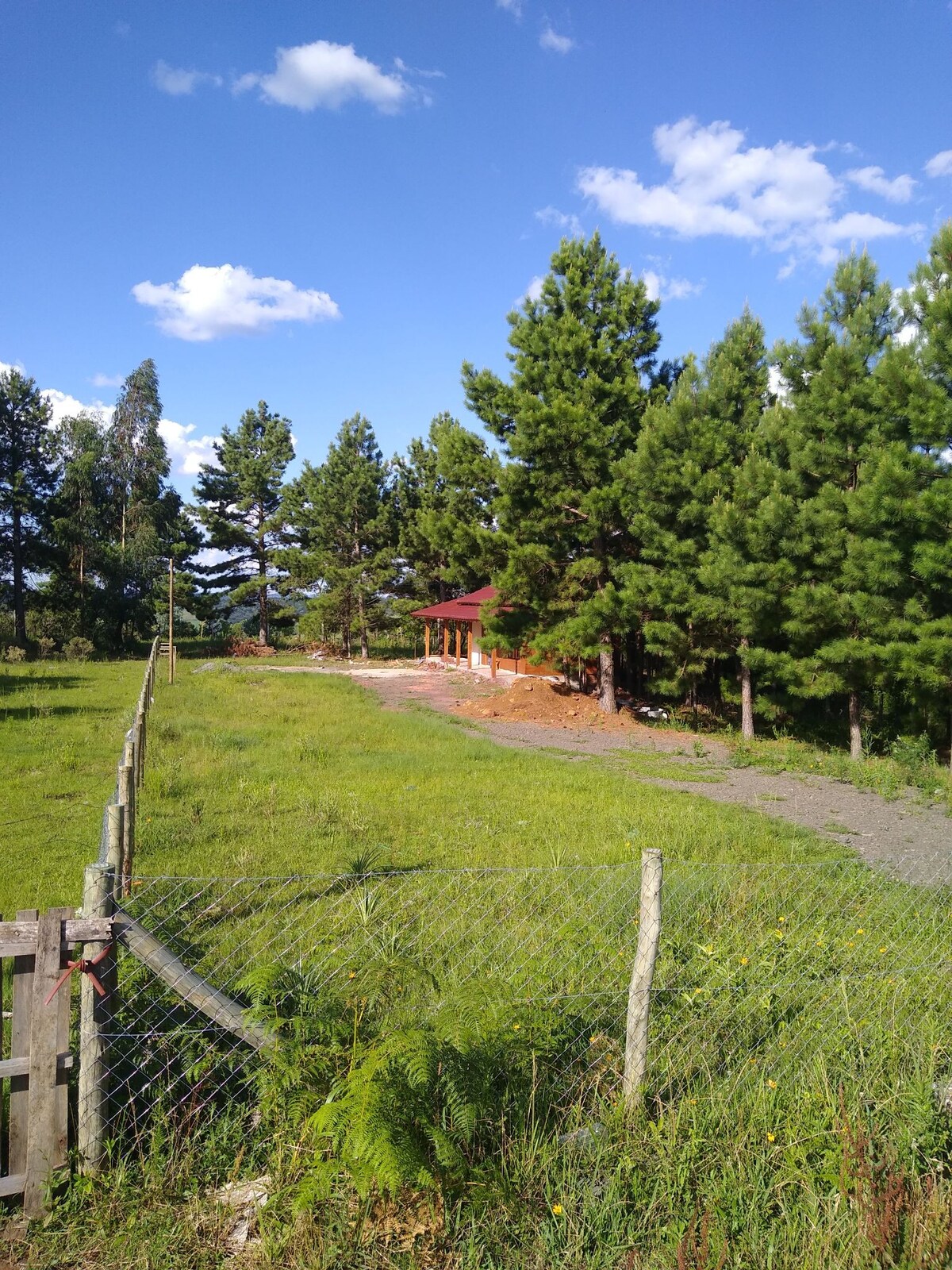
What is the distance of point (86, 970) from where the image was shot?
2.76m

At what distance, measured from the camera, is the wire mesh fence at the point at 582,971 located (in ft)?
10.8

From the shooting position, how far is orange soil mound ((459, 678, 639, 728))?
18516 mm

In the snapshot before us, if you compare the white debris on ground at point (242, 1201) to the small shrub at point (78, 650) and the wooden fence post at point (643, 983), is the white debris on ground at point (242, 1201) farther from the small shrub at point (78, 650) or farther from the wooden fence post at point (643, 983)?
the small shrub at point (78, 650)

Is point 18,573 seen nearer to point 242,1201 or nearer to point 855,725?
point 855,725

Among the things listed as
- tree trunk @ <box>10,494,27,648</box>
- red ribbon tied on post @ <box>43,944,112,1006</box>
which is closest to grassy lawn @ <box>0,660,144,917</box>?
red ribbon tied on post @ <box>43,944,112,1006</box>

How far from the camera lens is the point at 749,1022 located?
13.1ft

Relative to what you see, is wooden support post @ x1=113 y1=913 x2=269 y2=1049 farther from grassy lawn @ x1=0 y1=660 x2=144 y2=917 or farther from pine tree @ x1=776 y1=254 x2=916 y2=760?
pine tree @ x1=776 y1=254 x2=916 y2=760

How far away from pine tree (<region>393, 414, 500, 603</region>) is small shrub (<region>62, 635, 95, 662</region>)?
13959 mm

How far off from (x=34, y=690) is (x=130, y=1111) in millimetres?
18956

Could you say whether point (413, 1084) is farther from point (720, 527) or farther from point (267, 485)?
point (267, 485)

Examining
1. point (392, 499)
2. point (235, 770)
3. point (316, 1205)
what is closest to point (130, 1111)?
point (316, 1205)

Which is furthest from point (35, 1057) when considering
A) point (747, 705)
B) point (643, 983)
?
point (747, 705)

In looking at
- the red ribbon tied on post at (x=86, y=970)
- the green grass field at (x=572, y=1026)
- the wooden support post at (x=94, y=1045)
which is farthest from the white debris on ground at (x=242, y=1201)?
the red ribbon tied on post at (x=86, y=970)

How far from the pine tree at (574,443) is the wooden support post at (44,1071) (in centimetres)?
1510
